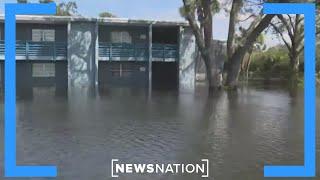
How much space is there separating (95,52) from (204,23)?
7958 millimetres

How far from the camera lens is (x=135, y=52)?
3438cm

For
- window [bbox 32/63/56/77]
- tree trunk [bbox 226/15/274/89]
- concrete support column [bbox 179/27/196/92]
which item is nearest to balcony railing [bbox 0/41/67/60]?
window [bbox 32/63/56/77]

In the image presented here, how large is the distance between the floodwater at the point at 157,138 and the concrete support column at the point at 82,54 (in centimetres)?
1455

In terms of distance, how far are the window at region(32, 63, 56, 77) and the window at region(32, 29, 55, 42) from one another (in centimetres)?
159

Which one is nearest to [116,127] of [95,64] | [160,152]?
[160,152]

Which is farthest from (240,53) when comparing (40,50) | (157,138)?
(157,138)

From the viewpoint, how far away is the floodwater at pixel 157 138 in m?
8.45

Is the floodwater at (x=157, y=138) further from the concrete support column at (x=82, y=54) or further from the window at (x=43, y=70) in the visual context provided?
the window at (x=43, y=70)

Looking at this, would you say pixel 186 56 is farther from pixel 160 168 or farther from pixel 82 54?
pixel 160 168

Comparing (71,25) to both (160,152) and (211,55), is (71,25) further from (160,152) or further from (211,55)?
(160,152)

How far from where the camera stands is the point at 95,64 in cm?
3331

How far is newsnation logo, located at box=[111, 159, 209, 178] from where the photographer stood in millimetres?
7859

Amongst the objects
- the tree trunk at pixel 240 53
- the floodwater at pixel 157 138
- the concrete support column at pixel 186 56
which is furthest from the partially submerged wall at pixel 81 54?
the floodwater at pixel 157 138

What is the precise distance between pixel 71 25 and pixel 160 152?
990 inches
